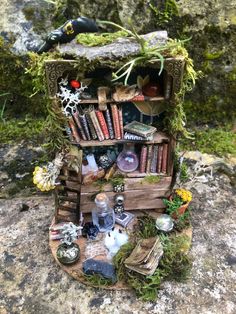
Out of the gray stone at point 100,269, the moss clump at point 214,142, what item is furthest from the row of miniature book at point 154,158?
the moss clump at point 214,142

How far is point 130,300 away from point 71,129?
1.46 meters

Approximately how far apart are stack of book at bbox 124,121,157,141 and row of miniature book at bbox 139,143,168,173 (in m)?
0.17

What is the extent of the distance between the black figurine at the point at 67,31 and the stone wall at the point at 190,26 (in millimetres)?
1377

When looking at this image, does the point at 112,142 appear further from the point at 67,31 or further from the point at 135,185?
the point at 67,31

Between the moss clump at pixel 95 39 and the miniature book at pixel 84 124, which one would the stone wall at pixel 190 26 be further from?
the miniature book at pixel 84 124

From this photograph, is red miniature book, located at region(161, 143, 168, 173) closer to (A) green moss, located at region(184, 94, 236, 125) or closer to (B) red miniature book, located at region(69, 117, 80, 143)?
(B) red miniature book, located at region(69, 117, 80, 143)

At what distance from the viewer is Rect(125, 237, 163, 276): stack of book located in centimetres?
288

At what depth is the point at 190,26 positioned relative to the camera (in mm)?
4191

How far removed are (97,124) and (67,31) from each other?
2.52 ft

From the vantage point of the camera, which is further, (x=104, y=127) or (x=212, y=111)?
(x=212, y=111)

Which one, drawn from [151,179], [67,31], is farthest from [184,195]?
[67,31]

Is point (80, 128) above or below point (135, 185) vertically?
above

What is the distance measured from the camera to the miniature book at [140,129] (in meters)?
3.07

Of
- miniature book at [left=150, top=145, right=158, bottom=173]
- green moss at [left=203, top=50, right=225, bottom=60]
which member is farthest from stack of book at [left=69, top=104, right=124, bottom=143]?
green moss at [left=203, top=50, right=225, bottom=60]
